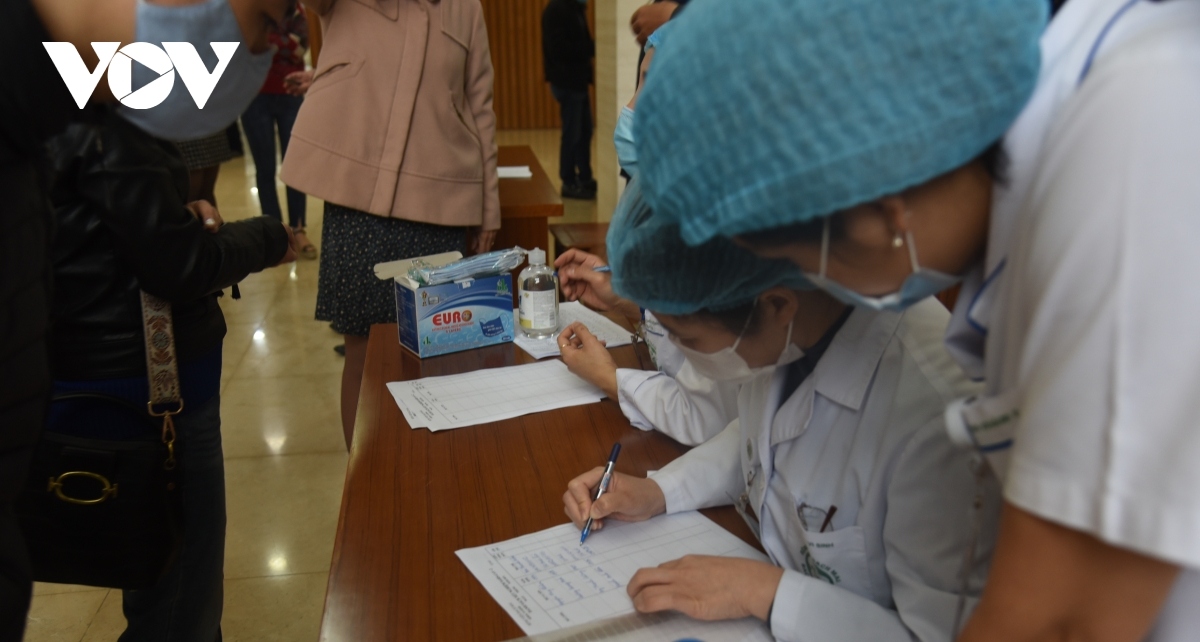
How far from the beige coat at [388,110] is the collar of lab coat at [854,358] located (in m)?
1.53

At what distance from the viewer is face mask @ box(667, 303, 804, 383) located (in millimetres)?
1051

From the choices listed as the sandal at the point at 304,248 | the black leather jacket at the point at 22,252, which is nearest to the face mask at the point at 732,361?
the black leather jacket at the point at 22,252

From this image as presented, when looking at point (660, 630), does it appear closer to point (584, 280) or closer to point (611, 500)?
point (611, 500)

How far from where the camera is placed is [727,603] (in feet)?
3.27

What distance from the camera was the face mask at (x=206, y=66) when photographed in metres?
0.85

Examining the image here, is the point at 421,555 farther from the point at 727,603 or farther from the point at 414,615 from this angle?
the point at 727,603

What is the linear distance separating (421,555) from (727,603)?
0.41 meters

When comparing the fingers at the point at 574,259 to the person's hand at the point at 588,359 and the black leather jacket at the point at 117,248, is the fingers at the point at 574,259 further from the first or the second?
the black leather jacket at the point at 117,248

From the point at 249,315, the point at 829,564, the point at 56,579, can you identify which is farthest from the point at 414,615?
the point at 249,315

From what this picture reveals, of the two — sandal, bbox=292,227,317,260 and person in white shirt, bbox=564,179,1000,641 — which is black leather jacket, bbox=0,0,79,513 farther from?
sandal, bbox=292,227,317,260

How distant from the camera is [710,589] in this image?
1003 millimetres

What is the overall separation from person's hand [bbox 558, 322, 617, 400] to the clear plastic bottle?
0.50 feet

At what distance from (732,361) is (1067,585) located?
0.54 m

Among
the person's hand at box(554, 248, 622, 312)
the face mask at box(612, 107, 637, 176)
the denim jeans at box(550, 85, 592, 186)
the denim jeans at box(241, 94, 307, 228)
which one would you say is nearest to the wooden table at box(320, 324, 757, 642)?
the person's hand at box(554, 248, 622, 312)
